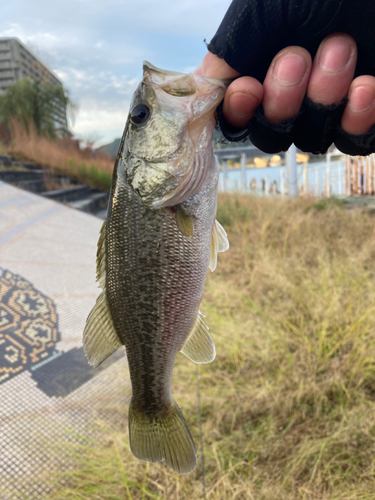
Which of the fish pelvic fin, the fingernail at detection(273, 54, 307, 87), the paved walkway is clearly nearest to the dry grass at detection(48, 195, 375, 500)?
the paved walkway

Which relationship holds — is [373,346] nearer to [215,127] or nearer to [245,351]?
[245,351]

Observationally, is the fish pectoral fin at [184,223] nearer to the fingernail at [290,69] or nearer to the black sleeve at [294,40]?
the black sleeve at [294,40]

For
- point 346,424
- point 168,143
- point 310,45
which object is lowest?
point 346,424

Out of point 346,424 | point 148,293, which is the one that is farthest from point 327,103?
point 346,424

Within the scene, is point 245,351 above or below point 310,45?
below

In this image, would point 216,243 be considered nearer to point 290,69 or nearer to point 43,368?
point 290,69

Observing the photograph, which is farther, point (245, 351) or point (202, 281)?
point (245, 351)
